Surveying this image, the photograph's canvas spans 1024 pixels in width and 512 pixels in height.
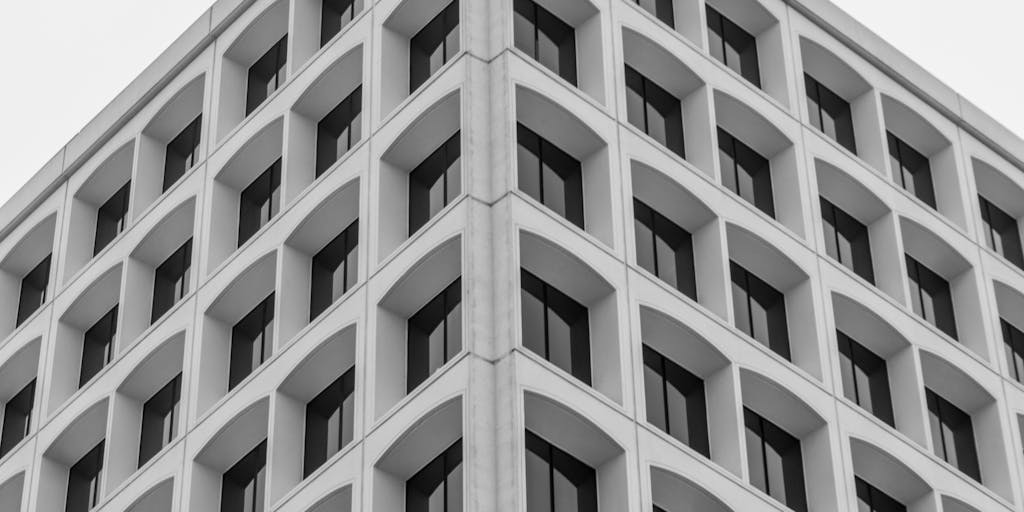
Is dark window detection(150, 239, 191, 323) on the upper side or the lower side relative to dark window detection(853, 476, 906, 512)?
upper

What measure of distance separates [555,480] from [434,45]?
10589 millimetres

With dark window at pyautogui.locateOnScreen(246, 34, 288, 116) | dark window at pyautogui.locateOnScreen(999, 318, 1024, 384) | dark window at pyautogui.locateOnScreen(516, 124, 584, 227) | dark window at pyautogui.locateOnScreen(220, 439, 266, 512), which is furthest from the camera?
dark window at pyautogui.locateOnScreen(999, 318, 1024, 384)

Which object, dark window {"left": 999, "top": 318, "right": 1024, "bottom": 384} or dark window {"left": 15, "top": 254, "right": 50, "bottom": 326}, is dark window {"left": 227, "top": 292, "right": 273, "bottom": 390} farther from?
dark window {"left": 999, "top": 318, "right": 1024, "bottom": 384}

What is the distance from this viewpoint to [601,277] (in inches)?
1724

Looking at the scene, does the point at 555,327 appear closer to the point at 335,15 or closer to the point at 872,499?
the point at 872,499

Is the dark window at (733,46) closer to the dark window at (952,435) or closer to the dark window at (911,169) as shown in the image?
the dark window at (911,169)

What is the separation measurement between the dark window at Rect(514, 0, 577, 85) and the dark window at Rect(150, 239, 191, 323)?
34.7 ft

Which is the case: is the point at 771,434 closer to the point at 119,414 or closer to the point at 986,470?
the point at 986,470

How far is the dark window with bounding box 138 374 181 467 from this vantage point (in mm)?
51219

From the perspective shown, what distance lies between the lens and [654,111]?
49969mm

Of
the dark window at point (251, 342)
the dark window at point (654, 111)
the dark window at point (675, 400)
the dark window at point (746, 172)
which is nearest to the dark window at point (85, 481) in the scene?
the dark window at point (251, 342)

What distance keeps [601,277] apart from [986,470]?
43.3ft

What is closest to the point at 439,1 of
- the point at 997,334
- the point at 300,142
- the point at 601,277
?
the point at 300,142

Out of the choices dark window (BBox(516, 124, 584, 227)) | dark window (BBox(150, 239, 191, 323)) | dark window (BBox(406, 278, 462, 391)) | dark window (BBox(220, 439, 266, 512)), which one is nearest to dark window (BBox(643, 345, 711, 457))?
dark window (BBox(516, 124, 584, 227))
